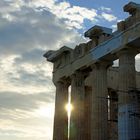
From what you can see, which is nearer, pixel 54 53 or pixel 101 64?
pixel 101 64

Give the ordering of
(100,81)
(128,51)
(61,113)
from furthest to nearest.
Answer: (61,113) < (100,81) < (128,51)

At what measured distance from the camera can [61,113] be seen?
4900 centimetres

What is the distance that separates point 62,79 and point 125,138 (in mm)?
15509

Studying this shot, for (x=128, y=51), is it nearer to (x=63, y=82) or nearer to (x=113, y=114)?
(x=63, y=82)

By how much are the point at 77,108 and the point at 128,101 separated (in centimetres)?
976

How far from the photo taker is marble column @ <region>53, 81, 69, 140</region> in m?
48.2

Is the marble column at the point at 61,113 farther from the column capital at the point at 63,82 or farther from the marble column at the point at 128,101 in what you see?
the marble column at the point at 128,101

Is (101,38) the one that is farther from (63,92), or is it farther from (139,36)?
(63,92)

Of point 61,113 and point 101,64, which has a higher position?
point 101,64

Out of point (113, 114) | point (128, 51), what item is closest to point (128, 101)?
point (128, 51)

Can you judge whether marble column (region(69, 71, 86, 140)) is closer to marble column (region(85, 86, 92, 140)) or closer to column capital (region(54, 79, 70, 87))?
column capital (region(54, 79, 70, 87))

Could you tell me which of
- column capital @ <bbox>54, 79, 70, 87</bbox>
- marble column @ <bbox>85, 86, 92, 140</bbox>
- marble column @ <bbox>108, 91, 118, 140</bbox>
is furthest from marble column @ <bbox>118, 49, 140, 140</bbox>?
marble column @ <bbox>108, 91, 118, 140</bbox>

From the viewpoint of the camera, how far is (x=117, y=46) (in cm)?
3884

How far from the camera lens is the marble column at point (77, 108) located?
44.9 meters
